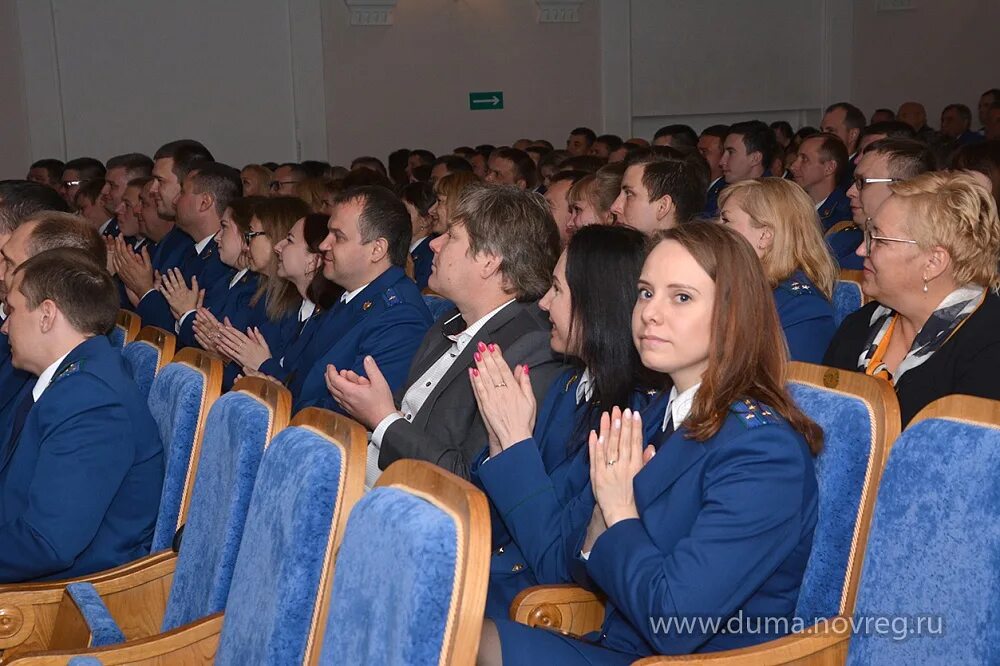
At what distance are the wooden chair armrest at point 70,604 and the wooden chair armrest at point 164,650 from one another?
13.2 inches

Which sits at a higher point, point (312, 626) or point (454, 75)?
point (454, 75)

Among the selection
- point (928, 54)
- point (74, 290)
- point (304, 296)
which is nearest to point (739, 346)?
point (74, 290)

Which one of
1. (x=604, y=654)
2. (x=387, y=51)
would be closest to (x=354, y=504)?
(x=604, y=654)

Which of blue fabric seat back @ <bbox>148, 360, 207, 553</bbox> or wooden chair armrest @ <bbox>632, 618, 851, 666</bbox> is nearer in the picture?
wooden chair armrest @ <bbox>632, 618, 851, 666</bbox>

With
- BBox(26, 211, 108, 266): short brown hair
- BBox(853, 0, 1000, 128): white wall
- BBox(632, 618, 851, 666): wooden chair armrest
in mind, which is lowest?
BBox(632, 618, 851, 666): wooden chair armrest

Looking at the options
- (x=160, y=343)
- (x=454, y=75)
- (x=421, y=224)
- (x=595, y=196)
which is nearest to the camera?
(x=160, y=343)

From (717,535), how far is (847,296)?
2.02 m

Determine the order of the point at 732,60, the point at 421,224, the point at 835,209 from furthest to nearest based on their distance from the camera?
the point at 732,60, the point at 835,209, the point at 421,224

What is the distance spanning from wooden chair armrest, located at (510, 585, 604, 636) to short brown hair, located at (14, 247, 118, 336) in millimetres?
1331

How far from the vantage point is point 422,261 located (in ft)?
20.1

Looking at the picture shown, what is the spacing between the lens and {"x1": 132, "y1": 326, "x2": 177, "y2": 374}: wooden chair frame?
3.26 metres

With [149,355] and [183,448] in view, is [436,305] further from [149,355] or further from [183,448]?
[183,448]

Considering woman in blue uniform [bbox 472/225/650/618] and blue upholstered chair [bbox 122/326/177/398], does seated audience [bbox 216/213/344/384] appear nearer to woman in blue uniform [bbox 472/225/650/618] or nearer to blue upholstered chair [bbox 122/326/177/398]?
blue upholstered chair [bbox 122/326/177/398]

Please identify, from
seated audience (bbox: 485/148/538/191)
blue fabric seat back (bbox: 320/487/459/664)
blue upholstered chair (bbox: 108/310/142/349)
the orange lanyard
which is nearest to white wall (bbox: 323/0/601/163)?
seated audience (bbox: 485/148/538/191)
